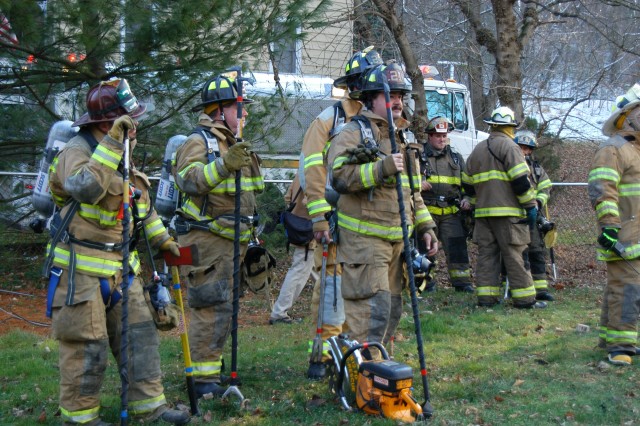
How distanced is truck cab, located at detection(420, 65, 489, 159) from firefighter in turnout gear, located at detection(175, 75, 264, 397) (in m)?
9.53

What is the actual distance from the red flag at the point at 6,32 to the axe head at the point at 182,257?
12.7ft

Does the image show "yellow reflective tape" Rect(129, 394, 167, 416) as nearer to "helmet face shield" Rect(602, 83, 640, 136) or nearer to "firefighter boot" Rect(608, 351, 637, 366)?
"firefighter boot" Rect(608, 351, 637, 366)

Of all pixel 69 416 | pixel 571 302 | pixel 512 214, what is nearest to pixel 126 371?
pixel 69 416

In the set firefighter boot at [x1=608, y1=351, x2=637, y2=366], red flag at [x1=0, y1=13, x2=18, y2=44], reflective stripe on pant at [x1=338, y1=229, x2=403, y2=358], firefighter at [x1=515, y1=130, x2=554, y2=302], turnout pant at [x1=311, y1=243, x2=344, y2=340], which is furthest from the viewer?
firefighter at [x1=515, y1=130, x2=554, y2=302]

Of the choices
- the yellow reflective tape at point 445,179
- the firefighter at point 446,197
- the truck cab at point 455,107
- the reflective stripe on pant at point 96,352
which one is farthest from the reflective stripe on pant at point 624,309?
the truck cab at point 455,107

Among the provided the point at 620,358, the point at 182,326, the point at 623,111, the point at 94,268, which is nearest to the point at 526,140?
the point at 623,111

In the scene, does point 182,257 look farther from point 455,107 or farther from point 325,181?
point 455,107

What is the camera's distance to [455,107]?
52.3ft

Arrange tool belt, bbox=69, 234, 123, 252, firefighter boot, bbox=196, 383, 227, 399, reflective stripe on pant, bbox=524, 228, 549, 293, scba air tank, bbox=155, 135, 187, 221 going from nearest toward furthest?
Result: tool belt, bbox=69, 234, 123, 252, firefighter boot, bbox=196, 383, 227, 399, scba air tank, bbox=155, 135, 187, 221, reflective stripe on pant, bbox=524, 228, 549, 293

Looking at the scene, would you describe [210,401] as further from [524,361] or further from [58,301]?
[524,361]

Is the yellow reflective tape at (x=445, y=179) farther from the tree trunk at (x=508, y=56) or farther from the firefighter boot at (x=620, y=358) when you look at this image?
the firefighter boot at (x=620, y=358)

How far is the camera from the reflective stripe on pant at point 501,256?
33.5ft

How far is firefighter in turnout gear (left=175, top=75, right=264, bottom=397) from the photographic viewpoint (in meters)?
6.27

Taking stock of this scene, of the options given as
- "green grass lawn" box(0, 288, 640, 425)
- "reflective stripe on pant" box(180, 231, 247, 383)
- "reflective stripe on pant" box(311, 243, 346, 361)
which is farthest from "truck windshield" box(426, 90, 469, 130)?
"reflective stripe on pant" box(180, 231, 247, 383)
